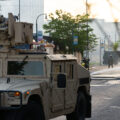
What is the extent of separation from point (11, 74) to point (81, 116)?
2460mm

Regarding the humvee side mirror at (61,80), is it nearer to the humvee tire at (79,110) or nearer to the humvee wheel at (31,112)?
the humvee wheel at (31,112)

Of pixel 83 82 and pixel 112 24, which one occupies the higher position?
pixel 112 24

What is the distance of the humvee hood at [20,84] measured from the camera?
8.83 meters

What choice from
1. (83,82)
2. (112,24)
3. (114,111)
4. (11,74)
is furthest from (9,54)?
(112,24)

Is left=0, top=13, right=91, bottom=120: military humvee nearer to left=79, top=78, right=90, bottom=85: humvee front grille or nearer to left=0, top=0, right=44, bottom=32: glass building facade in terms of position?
left=79, top=78, right=90, bottom=85: humvee front grille

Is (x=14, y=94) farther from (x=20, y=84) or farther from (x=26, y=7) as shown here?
(x=26, y=7)

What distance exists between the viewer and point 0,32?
33.2 ft

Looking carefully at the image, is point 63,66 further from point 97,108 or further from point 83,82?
point 97,108

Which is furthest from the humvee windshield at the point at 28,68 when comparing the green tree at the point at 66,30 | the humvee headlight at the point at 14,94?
the green tree at the point at 66,30

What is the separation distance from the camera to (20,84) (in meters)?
9.12

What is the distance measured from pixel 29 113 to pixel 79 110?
2.97m

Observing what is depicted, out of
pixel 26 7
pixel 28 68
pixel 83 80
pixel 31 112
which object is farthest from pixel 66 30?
pixel 31 112

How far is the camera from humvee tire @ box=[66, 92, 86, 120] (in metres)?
11.5

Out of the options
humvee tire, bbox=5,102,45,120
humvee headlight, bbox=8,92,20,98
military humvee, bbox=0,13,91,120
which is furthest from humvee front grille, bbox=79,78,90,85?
humvee headlight, bbox=8,92,20,98
